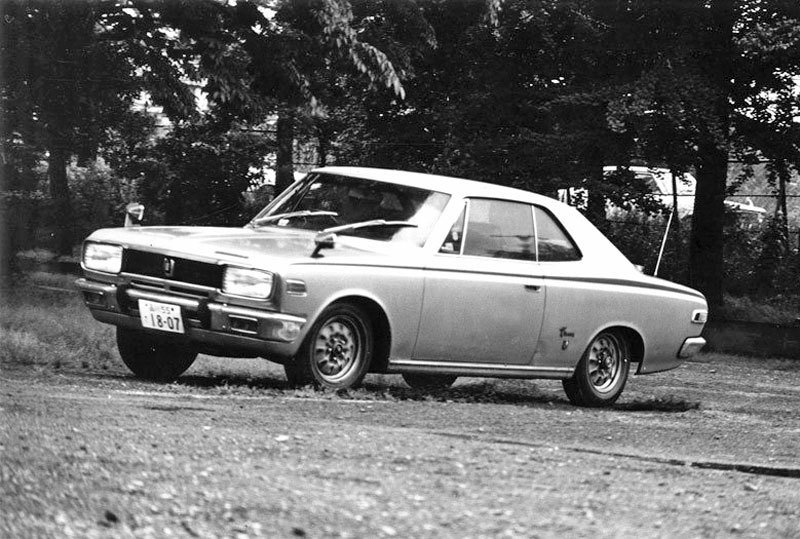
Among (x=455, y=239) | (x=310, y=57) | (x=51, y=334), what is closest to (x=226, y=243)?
(x=455, y=239)

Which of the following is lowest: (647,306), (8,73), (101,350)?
(101,350)

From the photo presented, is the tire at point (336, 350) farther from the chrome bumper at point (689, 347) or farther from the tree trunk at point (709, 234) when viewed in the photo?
the tree trunk at point (709, 234)

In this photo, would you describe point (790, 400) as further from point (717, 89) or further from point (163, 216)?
point (163, 216)

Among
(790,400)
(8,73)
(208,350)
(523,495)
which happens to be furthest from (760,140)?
(523,495)

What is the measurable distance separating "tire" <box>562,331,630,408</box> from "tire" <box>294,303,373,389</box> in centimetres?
207

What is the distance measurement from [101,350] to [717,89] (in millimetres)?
9532

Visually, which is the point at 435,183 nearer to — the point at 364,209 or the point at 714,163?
the point at 364,209

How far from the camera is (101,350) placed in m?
10.7

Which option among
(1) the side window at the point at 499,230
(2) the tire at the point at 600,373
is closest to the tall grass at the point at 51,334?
(1) the side window at the point at 499,230

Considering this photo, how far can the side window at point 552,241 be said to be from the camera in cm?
1016

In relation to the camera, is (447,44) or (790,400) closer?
(790,400)

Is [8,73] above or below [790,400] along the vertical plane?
above

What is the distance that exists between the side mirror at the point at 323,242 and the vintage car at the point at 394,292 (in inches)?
0.6

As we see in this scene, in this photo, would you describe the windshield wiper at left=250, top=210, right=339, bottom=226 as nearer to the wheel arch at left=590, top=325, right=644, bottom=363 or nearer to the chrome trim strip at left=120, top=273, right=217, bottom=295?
the chrome trim strip at left=120, top=273, right=217, bottom=295
